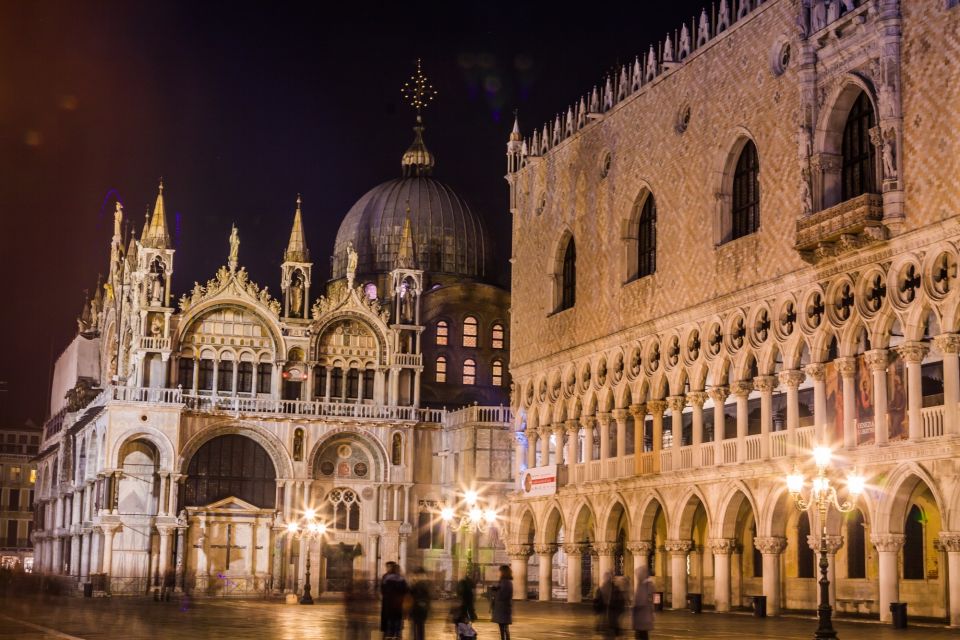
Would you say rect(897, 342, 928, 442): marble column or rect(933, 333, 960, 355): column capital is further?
rect(897, 342, 928, 442): marble column

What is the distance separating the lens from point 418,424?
6178 centimetres

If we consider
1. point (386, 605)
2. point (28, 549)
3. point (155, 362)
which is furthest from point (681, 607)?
point (28, 549)

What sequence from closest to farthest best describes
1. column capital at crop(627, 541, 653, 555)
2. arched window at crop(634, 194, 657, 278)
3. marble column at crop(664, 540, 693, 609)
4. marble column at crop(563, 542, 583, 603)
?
marble column at crop(664, 540, 693, 609)
column capital at crop(627, 541, 653, 555)
arched window at crop(634, 194, 657, 278)
marble column at crop(563, 542, 583, 603)

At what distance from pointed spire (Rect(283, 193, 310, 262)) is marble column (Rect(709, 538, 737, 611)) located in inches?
1123

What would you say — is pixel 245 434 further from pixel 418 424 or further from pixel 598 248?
pixel 598 248

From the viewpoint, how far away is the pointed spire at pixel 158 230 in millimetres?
59812

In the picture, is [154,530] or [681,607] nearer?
[681,607]

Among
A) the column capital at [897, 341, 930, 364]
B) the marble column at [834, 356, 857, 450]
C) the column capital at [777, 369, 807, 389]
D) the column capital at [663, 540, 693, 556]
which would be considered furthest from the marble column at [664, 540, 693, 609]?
the column capital at [897, 341, 930, 364]

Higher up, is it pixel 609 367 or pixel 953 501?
pixel 609 367

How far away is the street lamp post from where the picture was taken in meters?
24.8

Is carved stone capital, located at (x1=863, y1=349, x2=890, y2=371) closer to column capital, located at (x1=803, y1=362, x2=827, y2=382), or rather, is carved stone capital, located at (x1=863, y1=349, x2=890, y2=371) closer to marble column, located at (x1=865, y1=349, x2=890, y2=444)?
marble column, located at (x1=865, y1=349, x2=890, y2=444)

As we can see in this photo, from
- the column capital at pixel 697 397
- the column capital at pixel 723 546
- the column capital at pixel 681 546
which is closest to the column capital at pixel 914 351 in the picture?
the column capital at pixel 723 546

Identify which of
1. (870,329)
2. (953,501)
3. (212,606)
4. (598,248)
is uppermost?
(598,248)

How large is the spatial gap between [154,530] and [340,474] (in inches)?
319
